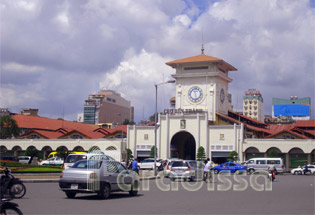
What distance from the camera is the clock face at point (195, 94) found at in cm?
7362

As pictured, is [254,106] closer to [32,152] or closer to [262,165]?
[32,152]

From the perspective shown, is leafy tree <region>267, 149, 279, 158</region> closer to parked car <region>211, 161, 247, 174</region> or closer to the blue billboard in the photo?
parked car <region>211, 161, 247, 174</region>

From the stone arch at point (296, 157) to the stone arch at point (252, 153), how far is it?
3.98m

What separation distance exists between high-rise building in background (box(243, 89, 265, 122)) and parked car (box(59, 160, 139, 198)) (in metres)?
166

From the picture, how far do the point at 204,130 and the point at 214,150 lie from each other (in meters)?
3.32

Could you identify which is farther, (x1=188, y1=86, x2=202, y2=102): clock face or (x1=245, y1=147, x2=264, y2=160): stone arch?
(x1=188, y1=86, x2=202, y2=102): clock face

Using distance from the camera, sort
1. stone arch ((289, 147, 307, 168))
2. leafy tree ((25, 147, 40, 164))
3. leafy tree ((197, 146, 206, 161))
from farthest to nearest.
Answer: leafy tree ((25, 147, 40, 164))
leafy tree ((197, 146, 206, 161))
stone arch ((289, 147, 307, 168))

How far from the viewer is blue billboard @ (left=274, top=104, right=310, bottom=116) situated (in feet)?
447

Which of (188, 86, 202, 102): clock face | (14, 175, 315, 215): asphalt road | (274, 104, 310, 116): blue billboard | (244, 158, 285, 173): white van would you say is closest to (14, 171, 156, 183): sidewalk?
(14, 175, 315, 215): asphalt road

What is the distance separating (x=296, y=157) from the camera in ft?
198

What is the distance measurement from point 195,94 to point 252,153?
16.0 metres

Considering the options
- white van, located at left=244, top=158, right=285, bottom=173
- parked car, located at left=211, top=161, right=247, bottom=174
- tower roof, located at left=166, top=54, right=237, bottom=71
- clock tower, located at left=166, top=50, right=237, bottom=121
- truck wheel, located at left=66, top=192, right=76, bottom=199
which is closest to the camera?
truck wheel, located at left=66, top=192, right=76, bottom=199

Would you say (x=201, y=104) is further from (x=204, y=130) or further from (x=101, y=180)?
(x=101, y=180)

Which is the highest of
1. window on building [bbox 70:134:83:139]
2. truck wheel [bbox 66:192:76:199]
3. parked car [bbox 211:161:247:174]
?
window on building [bbox 70:134:83:139]
